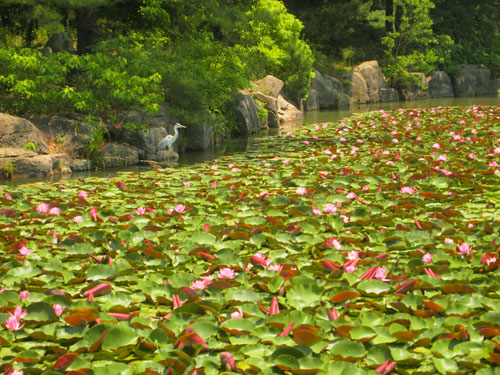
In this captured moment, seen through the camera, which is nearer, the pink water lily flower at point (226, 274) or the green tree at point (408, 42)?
the pink water lily flower at point (226, 274)

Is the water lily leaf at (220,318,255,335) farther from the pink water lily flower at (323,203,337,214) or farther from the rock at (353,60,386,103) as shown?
the rock at (353,60,386,103)

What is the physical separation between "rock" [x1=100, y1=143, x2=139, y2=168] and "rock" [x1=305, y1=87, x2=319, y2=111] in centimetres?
1223

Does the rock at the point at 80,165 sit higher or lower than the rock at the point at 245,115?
lower

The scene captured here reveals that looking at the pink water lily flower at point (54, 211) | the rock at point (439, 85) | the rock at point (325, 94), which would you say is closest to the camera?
the pink water lily flower at point (54, 211)

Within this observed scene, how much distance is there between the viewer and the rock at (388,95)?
82.2 ft

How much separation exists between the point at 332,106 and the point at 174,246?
18615 mm

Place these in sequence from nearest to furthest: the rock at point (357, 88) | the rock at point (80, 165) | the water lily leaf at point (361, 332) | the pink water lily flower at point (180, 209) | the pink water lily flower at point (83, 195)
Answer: the water lily leaf at point (361, 332), the pink water lily flower at point (180, 209), the pink water lily flower at point (83, 195), the rock at point (80, 165), the rock at point (357, 88)

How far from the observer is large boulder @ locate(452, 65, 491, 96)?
28875 mm

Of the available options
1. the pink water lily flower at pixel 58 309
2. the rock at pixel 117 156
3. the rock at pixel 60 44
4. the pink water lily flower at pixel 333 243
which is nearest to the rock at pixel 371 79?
the rock at pixel 60 44

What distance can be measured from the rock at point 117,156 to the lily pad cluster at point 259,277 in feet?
8.88

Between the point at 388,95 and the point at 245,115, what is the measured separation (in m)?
15.0

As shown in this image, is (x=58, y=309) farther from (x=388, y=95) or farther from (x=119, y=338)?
(x=388, y=95)

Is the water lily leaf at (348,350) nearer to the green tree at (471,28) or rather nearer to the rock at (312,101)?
the rock at (312,101)

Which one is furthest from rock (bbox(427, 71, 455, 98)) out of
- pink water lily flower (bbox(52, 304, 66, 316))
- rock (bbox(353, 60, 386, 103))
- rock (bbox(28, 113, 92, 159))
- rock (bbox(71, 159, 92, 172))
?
pink water lily flower (bbox(52, 304, 66, 316))
